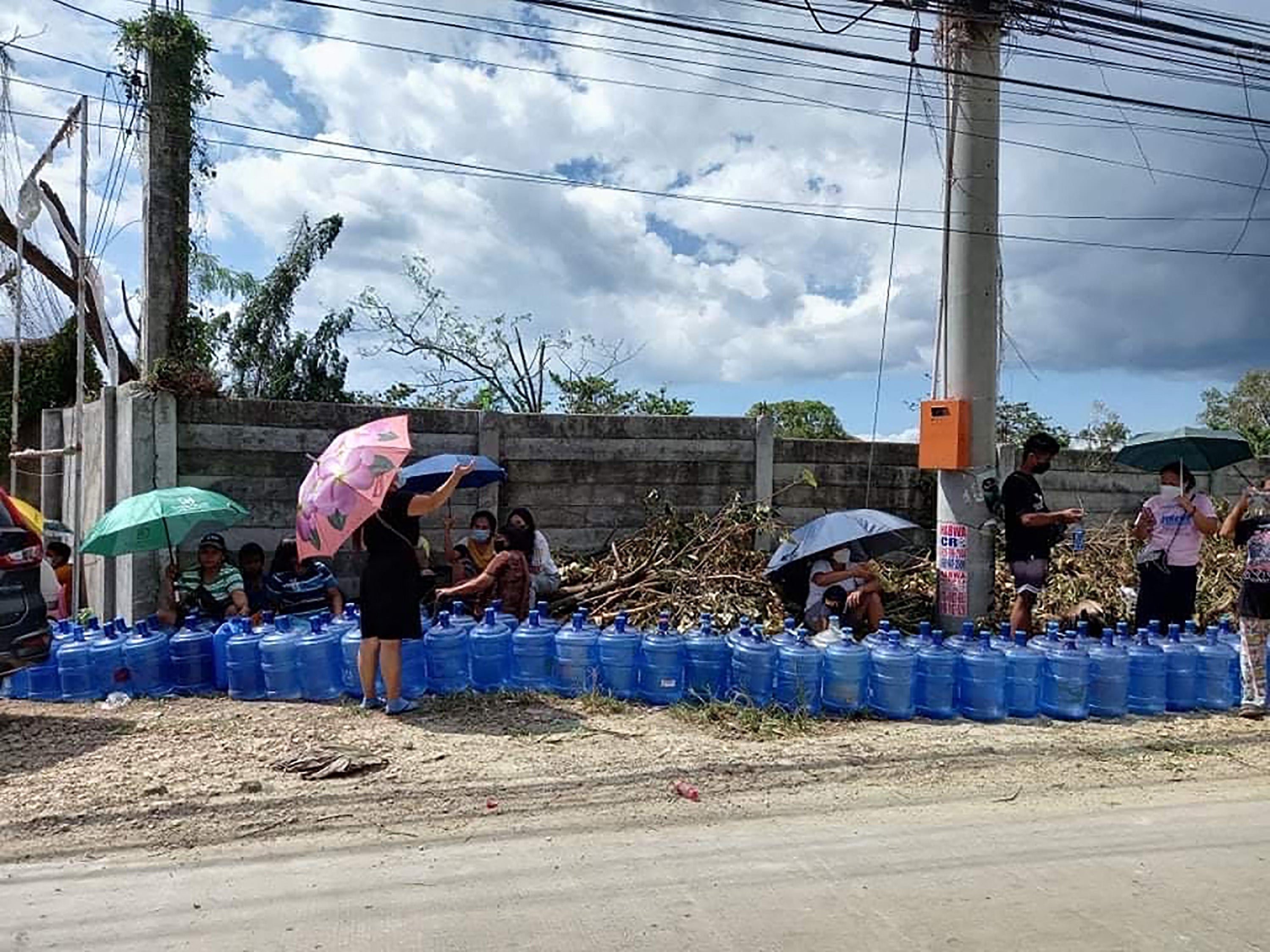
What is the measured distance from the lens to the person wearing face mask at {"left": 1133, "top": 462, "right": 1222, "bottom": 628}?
812cm

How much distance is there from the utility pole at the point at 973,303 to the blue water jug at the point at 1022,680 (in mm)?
1756

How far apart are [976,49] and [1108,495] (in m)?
5.37

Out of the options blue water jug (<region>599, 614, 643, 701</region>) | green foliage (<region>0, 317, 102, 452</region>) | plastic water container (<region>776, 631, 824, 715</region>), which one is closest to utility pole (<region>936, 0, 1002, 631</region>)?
plastic water container (<region>776, 631, 824, 715</region>)

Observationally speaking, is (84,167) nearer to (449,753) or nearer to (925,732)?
(449,753)

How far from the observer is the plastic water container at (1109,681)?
22.8ft

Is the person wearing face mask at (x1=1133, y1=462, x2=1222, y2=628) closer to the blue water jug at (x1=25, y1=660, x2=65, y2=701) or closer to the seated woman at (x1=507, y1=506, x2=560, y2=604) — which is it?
the seated woman at (x1=507, y1=506, x2=560, y2=604)

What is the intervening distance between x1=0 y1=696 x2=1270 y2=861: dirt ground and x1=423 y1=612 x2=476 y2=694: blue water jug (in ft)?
1.01

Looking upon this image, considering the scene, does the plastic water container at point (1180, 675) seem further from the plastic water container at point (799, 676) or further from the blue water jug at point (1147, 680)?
the plastic water container at point (799, 676)

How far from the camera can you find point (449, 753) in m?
5.85

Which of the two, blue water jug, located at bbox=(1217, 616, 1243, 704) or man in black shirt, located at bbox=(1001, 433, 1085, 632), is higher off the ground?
man in black shirt, located at bbox=(1001, 433, 1085, 632)

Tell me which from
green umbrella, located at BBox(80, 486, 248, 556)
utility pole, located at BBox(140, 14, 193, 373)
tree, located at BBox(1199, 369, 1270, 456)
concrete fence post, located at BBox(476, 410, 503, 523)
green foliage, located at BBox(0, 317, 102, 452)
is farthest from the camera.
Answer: tree, located at BBox(1199, 369, 1270, 456)

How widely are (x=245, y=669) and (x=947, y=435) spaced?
228 inches

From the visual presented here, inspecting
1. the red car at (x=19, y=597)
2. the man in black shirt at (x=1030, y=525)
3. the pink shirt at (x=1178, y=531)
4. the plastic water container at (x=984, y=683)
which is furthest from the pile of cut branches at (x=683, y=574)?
the red car at (x=19, y=597)

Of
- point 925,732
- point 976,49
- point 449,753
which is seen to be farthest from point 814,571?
point 976,49
